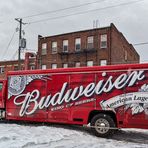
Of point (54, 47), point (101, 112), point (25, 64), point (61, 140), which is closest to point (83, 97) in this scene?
point (101, 112)

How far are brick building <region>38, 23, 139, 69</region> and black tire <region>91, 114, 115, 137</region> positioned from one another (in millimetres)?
26774

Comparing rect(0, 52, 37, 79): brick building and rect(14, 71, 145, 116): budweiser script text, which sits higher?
rect(0, 52, 37, 79): brick building

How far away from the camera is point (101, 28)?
40.7 m

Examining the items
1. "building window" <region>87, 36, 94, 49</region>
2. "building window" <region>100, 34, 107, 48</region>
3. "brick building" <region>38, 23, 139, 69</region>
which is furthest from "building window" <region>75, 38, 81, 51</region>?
"building window" <region>100, 34, 107, 48</region>

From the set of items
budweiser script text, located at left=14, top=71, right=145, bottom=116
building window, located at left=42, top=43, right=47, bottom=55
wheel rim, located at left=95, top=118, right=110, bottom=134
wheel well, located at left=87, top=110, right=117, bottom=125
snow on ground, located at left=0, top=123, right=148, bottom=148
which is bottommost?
snow on ground, located at left=0, top=123, right=148, bottom=148

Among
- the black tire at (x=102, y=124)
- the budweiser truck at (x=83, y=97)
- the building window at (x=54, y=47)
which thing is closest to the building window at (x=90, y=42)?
the building window at (x=54, y=47)

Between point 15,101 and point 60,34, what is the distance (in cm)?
2891

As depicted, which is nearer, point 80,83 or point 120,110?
point 120,110

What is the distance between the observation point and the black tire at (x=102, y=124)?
42.9ft

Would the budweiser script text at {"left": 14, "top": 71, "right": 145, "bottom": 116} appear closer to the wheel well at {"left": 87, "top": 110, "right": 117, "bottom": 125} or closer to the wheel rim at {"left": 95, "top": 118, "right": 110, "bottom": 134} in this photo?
the wheel well at {"left": 87, "top": 110, "right": 117, "bottom": 125}

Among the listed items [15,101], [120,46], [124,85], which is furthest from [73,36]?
[124,85]

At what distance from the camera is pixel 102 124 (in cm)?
1332

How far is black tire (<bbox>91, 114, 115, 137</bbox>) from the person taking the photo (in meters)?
13.1

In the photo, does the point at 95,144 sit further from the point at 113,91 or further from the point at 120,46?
the point at 120,46
